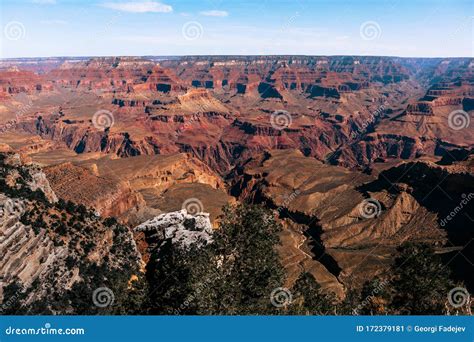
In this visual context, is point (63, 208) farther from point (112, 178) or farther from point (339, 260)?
point (339, 260)

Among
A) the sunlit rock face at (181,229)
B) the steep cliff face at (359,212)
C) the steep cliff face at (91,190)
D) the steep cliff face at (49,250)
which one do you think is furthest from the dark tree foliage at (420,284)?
the steep cliff face at (91,190)

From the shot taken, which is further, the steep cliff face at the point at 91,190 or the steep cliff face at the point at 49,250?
the steep cliff face at the point at 91,190

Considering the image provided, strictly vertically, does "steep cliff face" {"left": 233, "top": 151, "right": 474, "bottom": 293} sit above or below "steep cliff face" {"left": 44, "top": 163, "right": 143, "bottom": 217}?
below

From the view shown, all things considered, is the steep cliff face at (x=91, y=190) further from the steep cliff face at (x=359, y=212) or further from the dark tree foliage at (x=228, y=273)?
the dark tree foliage at (x=228, y=273)

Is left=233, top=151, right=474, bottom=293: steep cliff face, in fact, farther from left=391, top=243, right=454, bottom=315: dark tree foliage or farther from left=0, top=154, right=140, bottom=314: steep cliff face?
left=391, top=243, right=454, bottom=315: dark tree foliage

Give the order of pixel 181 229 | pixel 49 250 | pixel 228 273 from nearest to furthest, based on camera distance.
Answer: pixel 228 273
pixel 181 229
pixel 49 250

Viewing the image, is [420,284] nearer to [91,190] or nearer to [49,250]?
[49,250]

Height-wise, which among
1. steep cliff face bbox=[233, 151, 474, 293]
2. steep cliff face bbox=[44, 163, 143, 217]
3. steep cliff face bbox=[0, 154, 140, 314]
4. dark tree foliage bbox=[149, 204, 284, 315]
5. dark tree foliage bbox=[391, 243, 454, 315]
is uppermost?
dark tree foliage bbox=[149, 204, 284, 315]

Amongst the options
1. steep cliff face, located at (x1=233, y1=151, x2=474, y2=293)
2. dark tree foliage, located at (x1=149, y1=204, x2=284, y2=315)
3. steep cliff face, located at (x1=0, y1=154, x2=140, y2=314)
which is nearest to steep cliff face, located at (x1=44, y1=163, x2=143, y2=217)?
steep cliff face, located at (x1=0, y1=154, x2=140, y2=314)

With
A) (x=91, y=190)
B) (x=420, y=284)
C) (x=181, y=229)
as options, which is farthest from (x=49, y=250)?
(x=91, y=190)
